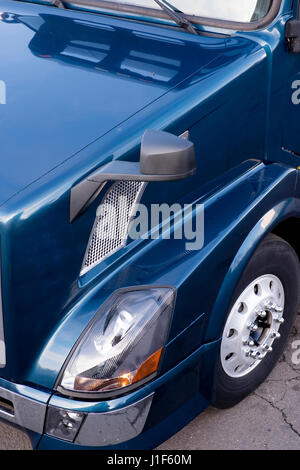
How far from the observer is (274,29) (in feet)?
9.22

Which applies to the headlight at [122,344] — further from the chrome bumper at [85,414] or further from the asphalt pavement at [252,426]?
the asphalt pavement at [252,426]

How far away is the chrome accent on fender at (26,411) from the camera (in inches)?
84.4

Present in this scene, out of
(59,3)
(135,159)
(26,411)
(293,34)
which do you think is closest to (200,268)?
(135,159)

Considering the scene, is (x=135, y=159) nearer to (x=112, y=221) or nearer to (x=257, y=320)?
(x=112, y=221)

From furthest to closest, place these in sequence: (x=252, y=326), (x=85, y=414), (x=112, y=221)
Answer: (x=252, y=326) < (x=112, y=221) < (x=85, y=414)

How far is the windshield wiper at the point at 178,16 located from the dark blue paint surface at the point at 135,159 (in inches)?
2.2

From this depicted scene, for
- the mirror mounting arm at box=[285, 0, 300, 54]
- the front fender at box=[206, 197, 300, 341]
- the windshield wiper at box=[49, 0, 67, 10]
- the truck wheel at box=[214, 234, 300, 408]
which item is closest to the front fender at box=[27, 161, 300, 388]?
the front fender at box=[206, 197, 300, 341]

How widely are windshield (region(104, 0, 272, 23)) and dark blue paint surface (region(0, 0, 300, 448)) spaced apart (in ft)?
0.28

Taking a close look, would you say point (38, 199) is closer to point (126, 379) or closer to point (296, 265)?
point (126, 379)

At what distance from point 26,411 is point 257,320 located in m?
1.19

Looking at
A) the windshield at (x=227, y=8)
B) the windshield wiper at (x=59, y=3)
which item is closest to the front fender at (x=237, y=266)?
the windshield at (x=227, y=8)

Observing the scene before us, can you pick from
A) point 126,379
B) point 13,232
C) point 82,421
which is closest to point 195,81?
point 13,232

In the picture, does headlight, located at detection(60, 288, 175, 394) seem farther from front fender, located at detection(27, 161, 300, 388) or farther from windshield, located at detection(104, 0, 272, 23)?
windshield, located at detection(104, 0, 272, 23)

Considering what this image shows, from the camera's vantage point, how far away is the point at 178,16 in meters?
2.89
